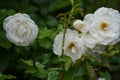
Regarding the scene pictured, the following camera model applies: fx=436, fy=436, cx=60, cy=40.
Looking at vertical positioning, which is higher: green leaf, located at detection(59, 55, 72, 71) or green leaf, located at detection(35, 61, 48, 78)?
green leaf, located at detection(59, 55, 72, 71)

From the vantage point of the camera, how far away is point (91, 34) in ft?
5.63

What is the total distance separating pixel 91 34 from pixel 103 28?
6 centimetres

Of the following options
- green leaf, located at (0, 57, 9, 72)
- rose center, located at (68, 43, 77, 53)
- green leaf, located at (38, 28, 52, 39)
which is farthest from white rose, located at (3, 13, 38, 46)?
green leaf, located at (0, 57, 9, 72)

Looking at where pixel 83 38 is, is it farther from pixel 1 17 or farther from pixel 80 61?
pixel 1 17

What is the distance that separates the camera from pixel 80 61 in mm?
1772

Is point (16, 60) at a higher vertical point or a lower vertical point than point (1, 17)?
lower

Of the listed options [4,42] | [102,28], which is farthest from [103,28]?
[4,42]

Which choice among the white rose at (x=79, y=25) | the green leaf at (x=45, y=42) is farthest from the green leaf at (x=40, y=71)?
the white rose at (x=79, y=25)

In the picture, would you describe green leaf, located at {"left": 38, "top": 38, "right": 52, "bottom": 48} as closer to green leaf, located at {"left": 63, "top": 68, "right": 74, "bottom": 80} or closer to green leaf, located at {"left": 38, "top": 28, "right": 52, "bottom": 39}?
green leaf, located at {"left": 38, "top": 28, "right": 52, "bottom": 39}

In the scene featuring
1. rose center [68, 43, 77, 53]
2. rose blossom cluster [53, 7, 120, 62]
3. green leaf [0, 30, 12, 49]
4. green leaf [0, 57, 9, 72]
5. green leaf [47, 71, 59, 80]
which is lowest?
green leaf [0, 57, 9, 72]

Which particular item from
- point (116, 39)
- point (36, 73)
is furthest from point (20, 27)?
point (116, 39)

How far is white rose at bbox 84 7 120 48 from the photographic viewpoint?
1.71 m

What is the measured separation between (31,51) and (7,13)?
0.88 ft

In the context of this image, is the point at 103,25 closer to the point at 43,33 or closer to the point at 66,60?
the point at 66,60
